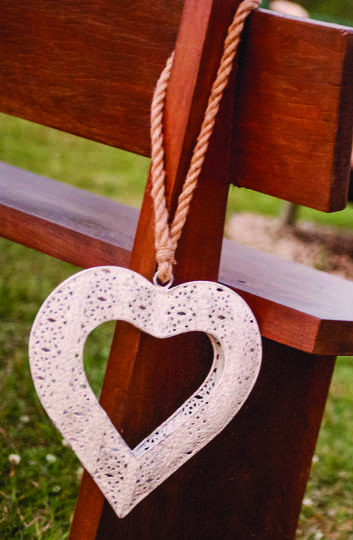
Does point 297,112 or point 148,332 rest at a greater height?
point 297,112

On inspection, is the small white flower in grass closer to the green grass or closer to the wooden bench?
the green grass

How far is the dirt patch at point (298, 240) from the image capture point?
4.53 meters

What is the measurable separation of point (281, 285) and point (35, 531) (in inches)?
35.9

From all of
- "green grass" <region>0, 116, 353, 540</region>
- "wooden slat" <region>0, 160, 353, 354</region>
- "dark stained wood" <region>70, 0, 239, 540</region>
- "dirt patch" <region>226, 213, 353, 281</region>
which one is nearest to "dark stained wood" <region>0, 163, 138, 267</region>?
"wooden slat" <region>0, 160, 353, 354</region>

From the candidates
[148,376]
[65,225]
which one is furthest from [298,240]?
[148,376]

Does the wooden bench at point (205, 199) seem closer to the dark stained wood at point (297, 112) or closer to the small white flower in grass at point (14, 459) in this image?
the dark stained wood at point (297, 112)

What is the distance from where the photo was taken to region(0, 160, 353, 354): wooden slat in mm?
1172

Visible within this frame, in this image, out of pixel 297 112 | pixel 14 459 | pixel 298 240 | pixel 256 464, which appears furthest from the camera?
pixel 298 240

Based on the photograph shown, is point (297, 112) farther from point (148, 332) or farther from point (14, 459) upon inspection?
point (14, 459)

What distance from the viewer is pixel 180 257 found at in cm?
112

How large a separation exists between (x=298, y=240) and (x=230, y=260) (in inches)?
137

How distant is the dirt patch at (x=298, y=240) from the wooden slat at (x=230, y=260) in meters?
2.92

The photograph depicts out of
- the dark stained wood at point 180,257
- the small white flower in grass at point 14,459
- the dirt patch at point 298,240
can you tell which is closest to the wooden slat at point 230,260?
the dark stained wood at point 180,257

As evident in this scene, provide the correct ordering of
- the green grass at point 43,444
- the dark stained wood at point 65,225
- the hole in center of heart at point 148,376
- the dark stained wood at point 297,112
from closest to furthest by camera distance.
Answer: the dark stained wood at point 297,112 → the hole in center of heart at point 148,376 → the dark stained wood at point 65,225 → the green grass at point 43,444
